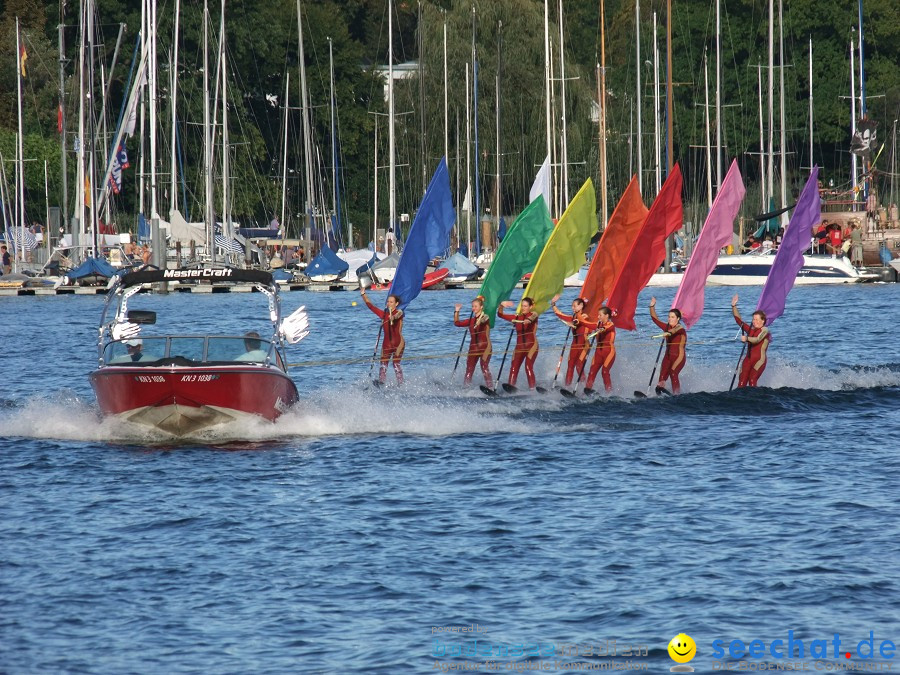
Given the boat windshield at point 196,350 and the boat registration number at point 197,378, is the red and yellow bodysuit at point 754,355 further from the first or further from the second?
the boat registration number at point 197,378

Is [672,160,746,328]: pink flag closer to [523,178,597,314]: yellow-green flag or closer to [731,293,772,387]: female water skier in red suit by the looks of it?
[731,293,772,387]: female water skier in red suit

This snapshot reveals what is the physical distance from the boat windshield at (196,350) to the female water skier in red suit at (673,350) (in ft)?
→ 23.6

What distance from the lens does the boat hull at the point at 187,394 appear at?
18.1m

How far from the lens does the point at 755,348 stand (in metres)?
23.8

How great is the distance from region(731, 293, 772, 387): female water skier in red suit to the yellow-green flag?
10.9ft

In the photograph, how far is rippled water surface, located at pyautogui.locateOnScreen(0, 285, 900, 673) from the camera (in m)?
11.4

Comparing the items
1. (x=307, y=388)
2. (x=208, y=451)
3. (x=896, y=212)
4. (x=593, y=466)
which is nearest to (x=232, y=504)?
(x=208, y=451)

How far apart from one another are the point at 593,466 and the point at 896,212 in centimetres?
5128

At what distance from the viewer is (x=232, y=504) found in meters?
15.8

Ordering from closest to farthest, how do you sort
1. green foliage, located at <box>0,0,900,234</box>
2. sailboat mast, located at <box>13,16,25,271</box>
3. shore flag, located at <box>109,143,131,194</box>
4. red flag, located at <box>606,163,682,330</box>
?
red flag, located at <box>606,163,682,330</box>
shore flag, located at <box>109,143,131,194</box>
sailboat mast, located at <box>13,16,25,271</box>
green foliage, located at <box>0,0,900,234</box>

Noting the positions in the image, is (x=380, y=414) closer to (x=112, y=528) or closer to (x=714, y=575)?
(x=112, y=528)

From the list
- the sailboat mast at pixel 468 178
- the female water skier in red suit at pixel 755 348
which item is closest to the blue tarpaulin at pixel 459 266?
the sailboat mast at pixel 468 178

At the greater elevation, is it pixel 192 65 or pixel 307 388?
pixel 192 65

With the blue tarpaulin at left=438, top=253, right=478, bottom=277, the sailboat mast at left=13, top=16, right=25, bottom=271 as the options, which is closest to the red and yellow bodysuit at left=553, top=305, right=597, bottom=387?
the blue tarpaulin at left=438, top=253, right=478, bottom=277
